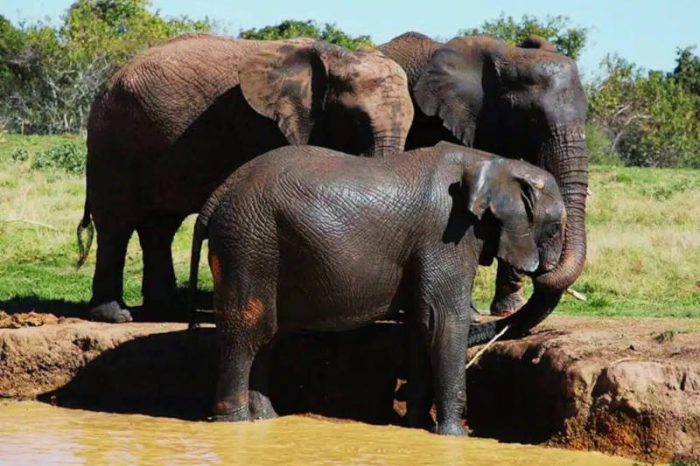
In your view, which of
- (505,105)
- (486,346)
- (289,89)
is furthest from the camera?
(505,105)

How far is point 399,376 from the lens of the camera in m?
11.2

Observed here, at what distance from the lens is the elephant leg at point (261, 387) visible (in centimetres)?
1061

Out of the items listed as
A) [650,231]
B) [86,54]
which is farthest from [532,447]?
[86,54]

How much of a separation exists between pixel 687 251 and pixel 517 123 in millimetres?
5407

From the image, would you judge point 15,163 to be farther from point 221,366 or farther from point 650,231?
point 221,366

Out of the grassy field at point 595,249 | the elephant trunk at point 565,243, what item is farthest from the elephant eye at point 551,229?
the grassy field at point 595,249

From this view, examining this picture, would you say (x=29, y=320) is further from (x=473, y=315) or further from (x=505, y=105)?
(x=505, y=105)

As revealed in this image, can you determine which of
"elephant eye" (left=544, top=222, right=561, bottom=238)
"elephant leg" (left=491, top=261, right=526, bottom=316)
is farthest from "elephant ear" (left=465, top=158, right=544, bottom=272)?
"elephant leg" (left=491, top=261, right=526, bottom=316)

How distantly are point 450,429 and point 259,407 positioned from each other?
4.34 feet

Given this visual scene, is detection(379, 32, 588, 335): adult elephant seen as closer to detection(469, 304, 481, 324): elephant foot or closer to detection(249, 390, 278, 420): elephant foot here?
detection(469, 304, 481, 324): elephant foot

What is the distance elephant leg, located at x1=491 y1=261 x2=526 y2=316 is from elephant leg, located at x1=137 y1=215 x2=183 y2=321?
2705 mm

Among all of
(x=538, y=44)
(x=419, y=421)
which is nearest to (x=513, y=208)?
(x=419, y=421)

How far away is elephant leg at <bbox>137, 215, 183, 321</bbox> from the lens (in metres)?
13.7

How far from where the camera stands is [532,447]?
9.65m
